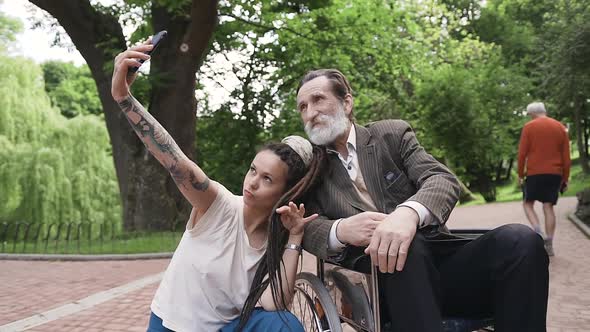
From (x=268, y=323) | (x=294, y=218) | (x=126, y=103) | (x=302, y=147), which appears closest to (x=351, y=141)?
(x=302, y=147)

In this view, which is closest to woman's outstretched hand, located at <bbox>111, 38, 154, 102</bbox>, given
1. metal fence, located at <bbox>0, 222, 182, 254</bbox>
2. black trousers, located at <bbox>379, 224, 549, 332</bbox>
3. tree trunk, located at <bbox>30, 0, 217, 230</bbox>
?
black trousers, located at <bbox>379, 224, 549, 332</bbox>

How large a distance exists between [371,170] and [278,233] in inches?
20.5

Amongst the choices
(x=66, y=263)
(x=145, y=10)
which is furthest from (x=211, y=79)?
(x=66, y=263)

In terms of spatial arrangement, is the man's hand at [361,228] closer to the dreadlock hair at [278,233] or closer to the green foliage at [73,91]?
the dreadlock hair at [278,233]

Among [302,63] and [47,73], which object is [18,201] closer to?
[302,63]

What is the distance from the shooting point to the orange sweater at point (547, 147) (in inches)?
278

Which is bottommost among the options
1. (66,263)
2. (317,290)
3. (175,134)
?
(66,263)

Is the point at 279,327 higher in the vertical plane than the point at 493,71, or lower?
lower

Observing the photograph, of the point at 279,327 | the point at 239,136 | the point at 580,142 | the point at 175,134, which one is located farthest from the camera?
the point at 580,142

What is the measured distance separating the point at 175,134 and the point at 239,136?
447cm

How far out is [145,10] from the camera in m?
12.4

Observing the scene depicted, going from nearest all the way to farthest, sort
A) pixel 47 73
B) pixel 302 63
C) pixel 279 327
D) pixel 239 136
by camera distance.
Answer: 1. pixel 279 327
2. pixel 302 63
3. pixel 239 136
4. pixel 47 73

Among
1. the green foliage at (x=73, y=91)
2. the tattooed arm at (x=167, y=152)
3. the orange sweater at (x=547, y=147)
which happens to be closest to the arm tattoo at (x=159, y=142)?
the tattooed arm at (x=167, y=152)

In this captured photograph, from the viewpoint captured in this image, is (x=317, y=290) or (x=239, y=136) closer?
(x=317, y=290)
